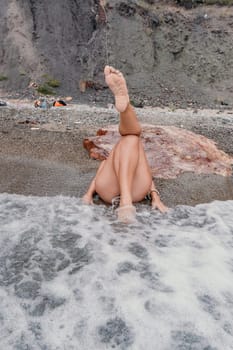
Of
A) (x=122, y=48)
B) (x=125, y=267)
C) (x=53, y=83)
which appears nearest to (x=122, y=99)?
(x=125, y=267)

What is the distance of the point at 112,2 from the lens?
20.8m


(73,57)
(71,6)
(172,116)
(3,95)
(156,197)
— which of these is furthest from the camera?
(71,6)

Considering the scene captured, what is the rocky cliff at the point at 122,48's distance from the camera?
17625 mm

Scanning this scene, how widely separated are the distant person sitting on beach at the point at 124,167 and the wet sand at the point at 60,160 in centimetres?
44

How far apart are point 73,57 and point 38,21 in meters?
2.91

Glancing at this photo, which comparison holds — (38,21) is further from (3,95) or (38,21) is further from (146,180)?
(146,180)

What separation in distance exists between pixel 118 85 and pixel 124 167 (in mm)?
854

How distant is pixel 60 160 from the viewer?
615 centimetres

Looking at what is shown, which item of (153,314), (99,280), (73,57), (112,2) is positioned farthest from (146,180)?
(112,2)

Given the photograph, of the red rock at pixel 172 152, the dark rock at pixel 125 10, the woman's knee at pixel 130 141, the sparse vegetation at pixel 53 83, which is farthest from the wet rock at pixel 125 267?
the dark rock at pixel 125 10

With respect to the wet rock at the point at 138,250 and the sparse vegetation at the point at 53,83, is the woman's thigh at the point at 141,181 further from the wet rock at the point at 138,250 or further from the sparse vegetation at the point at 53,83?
the sparse vegetation at the point at 53,83

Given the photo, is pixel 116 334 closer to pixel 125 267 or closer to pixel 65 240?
pixel 125 267

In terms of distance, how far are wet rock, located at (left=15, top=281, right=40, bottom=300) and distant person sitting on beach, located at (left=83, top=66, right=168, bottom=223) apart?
129 cm

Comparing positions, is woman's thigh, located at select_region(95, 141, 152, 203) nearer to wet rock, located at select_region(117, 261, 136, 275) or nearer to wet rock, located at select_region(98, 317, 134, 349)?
wet rock, located at select_region(117, 261, 136, 275)
